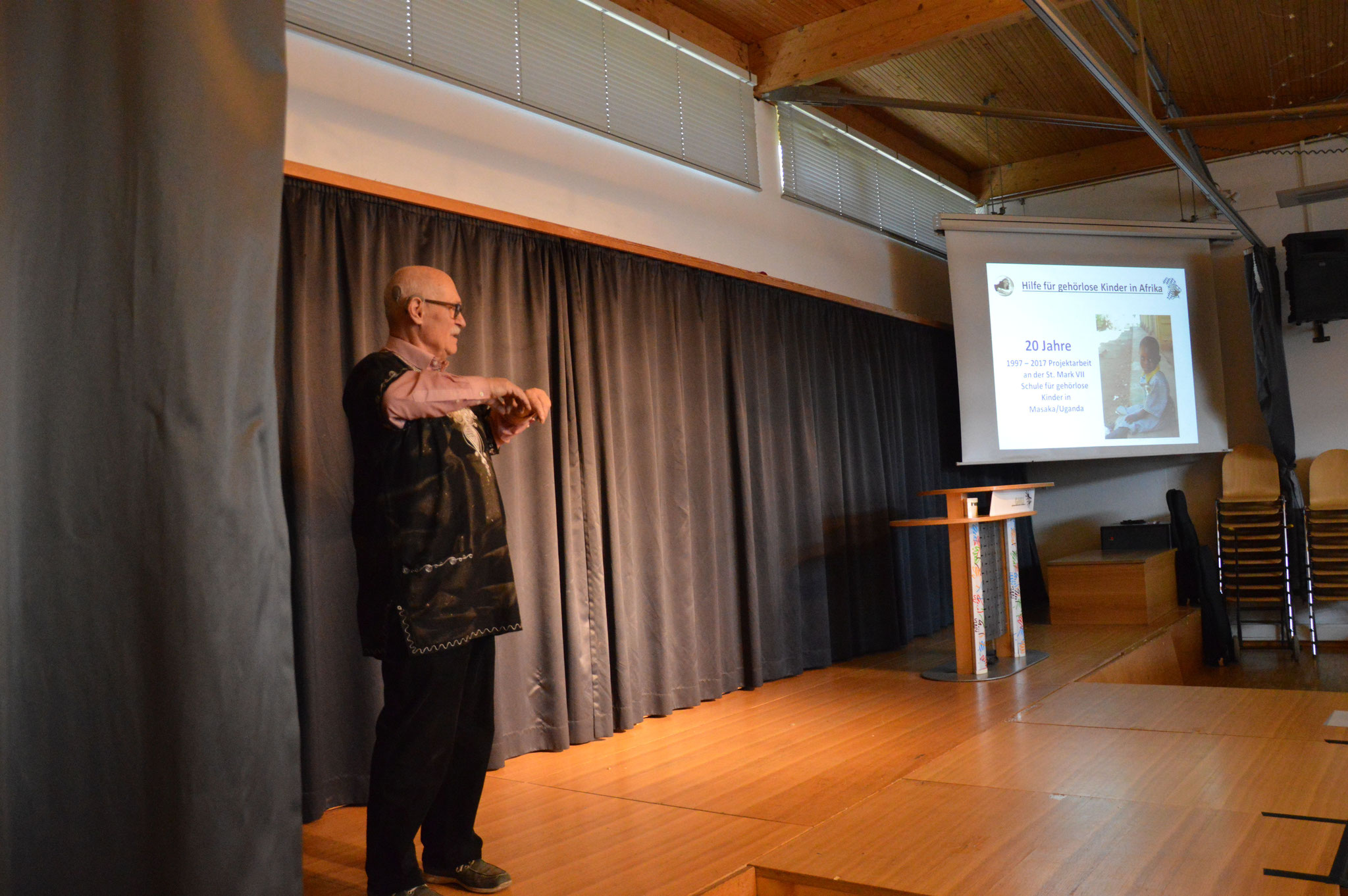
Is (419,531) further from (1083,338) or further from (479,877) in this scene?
(1083,338)

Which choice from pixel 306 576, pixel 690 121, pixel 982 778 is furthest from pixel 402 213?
pixel 982 778

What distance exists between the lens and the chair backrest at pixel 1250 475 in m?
6.62

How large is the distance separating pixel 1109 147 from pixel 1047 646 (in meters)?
4.33

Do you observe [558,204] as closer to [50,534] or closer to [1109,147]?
[50,534]

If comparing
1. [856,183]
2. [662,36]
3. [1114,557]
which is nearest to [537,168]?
[662,36]

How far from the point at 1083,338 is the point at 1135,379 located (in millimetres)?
502

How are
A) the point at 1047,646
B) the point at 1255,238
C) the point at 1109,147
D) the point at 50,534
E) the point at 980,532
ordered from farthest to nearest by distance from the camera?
1. the point at 1109,147
2. the point at 1255,238
3. the point at 1047,646
4. the point at 980,532
5. the point at 50,534

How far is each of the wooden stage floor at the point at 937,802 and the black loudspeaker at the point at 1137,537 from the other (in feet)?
9.47

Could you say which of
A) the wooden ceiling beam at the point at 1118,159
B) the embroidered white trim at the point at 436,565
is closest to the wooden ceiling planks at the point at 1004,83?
the wooden ceiling beam at the point at 1118,159

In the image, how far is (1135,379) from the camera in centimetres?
679

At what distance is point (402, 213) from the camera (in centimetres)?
347

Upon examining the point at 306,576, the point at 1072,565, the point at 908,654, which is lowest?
the point at 908,654

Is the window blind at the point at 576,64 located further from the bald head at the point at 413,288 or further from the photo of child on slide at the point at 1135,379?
the photo of child on slide at the point at 1135,379

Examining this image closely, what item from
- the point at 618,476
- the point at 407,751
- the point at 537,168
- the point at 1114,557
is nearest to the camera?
the point at 407,751
